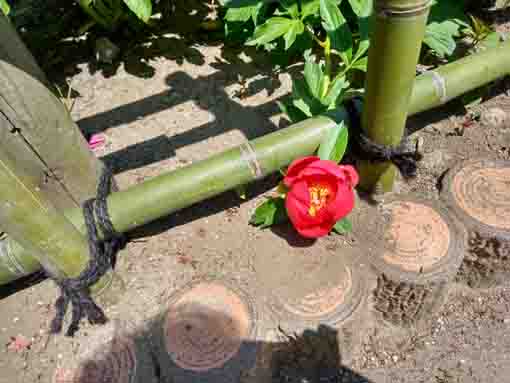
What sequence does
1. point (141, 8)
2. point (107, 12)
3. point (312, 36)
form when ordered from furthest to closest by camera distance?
point (107, 12) → point (312, 36) → point (141, 8)

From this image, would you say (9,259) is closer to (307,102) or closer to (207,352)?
(207,352)

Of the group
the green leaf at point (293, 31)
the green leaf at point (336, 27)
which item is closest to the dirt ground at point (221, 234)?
the green leaf at point (293, 31)

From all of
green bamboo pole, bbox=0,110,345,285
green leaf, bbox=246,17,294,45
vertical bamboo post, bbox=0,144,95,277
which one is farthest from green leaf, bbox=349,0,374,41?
vertical bamboo post, bbox=0,144,95,277

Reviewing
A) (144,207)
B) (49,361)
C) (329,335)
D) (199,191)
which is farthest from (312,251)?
(49,361)

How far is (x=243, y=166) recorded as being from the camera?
1.22 m

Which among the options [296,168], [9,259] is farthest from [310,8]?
[9,259]

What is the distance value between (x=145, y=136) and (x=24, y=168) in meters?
0.65

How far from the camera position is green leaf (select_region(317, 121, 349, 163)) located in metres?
1.25

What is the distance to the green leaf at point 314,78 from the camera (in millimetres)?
1359

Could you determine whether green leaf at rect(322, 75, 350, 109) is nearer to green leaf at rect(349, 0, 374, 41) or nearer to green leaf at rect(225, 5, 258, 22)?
green leaf at rect(349, 0, 374, 41)

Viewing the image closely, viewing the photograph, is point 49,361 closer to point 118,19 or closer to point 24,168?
point 24,168

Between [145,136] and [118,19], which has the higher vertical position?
[118,19]

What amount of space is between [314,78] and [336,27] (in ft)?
0.63

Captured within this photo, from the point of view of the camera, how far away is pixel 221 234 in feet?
4.57
